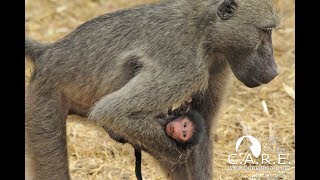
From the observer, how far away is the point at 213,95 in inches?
185

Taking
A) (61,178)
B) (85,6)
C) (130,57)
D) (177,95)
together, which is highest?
(85,6)

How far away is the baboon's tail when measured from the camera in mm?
4641

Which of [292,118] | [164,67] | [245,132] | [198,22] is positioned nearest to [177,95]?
[164,67]

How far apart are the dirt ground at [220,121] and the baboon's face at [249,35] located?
20cm

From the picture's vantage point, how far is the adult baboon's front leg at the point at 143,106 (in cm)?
420

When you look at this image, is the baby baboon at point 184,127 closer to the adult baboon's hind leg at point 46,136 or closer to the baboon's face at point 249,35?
the baboon's face at point 249,35

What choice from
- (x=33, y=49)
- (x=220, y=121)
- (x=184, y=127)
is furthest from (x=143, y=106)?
(x=220, y=121)

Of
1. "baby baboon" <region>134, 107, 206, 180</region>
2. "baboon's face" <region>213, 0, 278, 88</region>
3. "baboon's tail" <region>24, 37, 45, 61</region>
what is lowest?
"baby baboon" <region>134, 107, 206, 180</region>

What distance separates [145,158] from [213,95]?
1.05 m

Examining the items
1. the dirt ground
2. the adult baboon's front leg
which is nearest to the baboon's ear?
the dirt ground

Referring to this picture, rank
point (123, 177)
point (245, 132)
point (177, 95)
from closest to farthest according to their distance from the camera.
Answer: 1. point (177, 95)
2. point (123, 177)
3. point (245, 132)

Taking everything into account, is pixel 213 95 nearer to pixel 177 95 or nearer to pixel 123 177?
pixel 177 95

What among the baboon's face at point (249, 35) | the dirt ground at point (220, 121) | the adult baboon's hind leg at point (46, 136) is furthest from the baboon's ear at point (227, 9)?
the adult baboon's hind leg at point (46, 136)

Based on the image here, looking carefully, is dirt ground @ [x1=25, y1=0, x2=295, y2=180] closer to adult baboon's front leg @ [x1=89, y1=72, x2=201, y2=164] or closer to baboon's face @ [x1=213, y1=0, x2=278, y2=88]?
baboon's face @ [x1=213, y1=0, x2=278, y2=88]
